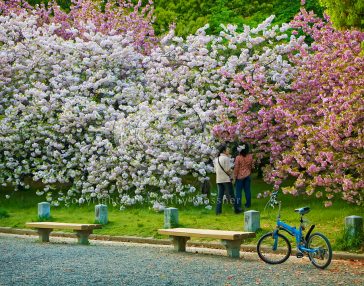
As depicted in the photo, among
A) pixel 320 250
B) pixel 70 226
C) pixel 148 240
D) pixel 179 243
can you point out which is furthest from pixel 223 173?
pixel 320 250

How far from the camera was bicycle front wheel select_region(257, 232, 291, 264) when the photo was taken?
13.8 metres

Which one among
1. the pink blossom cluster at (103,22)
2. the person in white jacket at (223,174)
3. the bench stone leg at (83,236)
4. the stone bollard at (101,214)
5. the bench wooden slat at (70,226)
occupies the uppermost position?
the pink blossom cluster at (103,22)

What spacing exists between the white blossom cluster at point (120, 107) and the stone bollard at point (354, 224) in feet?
27.6

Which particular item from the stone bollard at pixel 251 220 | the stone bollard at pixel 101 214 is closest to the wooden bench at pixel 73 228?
the stone bollard at pixel 101 214

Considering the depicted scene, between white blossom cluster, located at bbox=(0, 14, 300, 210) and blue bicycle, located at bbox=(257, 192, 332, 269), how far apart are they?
28.5 feet

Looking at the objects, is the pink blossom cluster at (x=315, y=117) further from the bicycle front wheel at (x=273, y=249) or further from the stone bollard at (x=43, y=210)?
the stone bollard at (x=43, y=210)

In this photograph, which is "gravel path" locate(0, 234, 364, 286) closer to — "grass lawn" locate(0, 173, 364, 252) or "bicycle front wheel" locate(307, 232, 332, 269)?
"bicycle front wheel" locate(307, 232, 332, 269)

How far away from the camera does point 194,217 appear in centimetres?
2062

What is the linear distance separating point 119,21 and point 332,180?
16.6 metres

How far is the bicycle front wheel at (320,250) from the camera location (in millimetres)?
12797

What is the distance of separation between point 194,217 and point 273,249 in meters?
6.66

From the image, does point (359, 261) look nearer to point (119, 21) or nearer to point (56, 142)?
point (56, 142)

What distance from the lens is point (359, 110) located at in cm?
1894

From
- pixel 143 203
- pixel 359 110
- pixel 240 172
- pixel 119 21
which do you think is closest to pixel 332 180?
pixel 359 110
